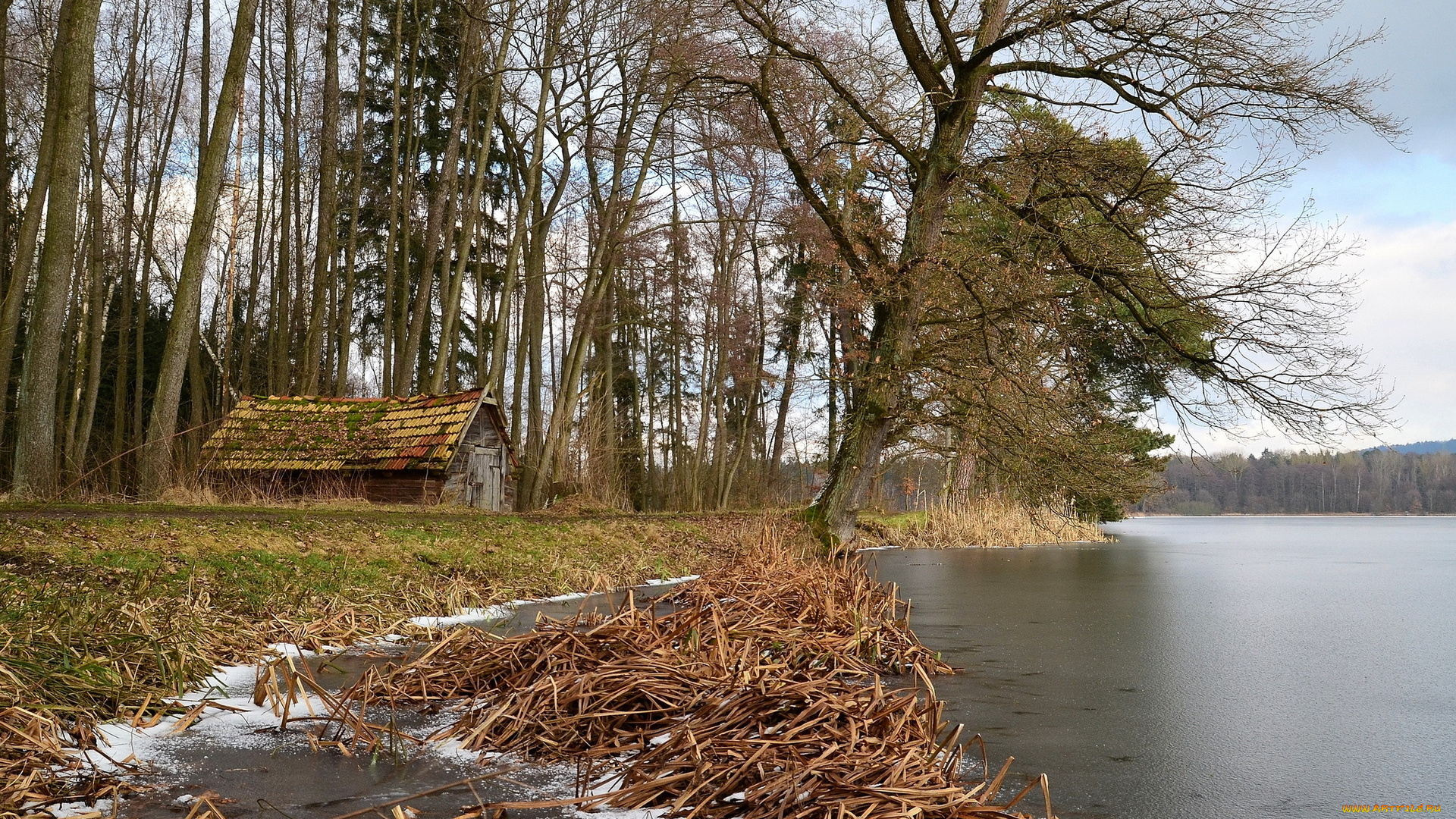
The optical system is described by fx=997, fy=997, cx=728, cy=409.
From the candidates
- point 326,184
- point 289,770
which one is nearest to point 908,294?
point 289,770

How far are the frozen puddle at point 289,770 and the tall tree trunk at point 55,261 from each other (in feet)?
31.8

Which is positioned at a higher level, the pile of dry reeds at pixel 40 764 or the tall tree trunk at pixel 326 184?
the tall tree trunk at pixel 326 184

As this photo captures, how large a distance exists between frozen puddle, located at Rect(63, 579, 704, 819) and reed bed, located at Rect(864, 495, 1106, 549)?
16.4 m

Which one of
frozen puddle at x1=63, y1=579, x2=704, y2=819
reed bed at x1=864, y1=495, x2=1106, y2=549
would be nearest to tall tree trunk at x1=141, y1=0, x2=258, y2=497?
frozen puddle at x1=63, y1=579, x2=704, y2=819

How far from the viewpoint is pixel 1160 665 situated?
207 inches

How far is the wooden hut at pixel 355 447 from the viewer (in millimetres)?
17469

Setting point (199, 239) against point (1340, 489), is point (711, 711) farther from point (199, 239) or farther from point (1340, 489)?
point (1340, 489)

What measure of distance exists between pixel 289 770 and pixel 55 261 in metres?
10.9

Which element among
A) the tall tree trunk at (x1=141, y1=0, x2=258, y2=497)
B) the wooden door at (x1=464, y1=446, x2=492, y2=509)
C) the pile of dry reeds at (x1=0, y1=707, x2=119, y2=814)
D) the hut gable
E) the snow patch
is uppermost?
the tall tree trunk at (x1=141, y1=0, x2=258, y2=497)

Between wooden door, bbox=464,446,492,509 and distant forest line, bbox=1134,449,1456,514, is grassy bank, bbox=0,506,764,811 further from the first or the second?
distant forest line, bbox=1134,449,1456,514

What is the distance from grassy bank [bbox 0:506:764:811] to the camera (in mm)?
3387

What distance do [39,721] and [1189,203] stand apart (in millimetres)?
9976

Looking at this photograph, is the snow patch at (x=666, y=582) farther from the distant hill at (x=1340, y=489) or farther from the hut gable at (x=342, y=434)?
the distant hill at (x=1340, y=489)

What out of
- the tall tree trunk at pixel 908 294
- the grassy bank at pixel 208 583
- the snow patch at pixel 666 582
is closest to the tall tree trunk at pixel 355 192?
the grassy bank at pixel 208 583
